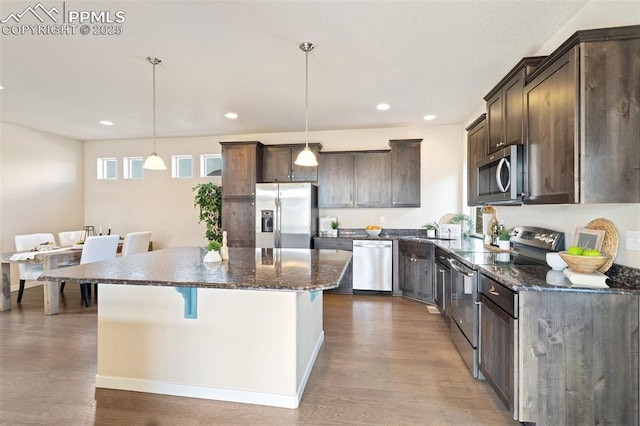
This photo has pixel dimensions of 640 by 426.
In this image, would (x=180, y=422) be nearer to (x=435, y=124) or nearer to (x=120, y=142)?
(x=435, y=124)

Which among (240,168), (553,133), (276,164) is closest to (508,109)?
(553,133)

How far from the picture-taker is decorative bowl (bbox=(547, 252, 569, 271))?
1908 mm

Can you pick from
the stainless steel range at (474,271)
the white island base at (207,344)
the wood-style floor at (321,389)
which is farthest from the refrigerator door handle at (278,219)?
the stainless steel range at (474,271)

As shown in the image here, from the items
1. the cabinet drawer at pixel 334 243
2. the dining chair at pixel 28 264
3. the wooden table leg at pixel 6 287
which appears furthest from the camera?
the cabinet drawer at pixel 334 243

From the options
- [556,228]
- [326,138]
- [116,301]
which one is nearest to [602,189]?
[556,228]

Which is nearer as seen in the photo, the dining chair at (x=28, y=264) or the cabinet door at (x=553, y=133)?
the cabinet door at (x=553, y=133)

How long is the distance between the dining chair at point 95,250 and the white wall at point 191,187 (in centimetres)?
156

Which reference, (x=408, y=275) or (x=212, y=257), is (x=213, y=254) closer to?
(x=212, y=257)

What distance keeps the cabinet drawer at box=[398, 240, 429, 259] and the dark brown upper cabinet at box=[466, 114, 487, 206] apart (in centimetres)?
105

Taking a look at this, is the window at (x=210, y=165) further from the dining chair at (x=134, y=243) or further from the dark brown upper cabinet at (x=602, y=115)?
the dark brown upper cabinet at (x=602, y=115)

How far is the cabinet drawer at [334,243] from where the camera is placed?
451cm

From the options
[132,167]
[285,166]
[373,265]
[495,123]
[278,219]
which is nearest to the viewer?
[495,123]

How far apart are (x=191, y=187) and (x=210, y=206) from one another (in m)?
0.85

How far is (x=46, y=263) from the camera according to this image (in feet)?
11.8
